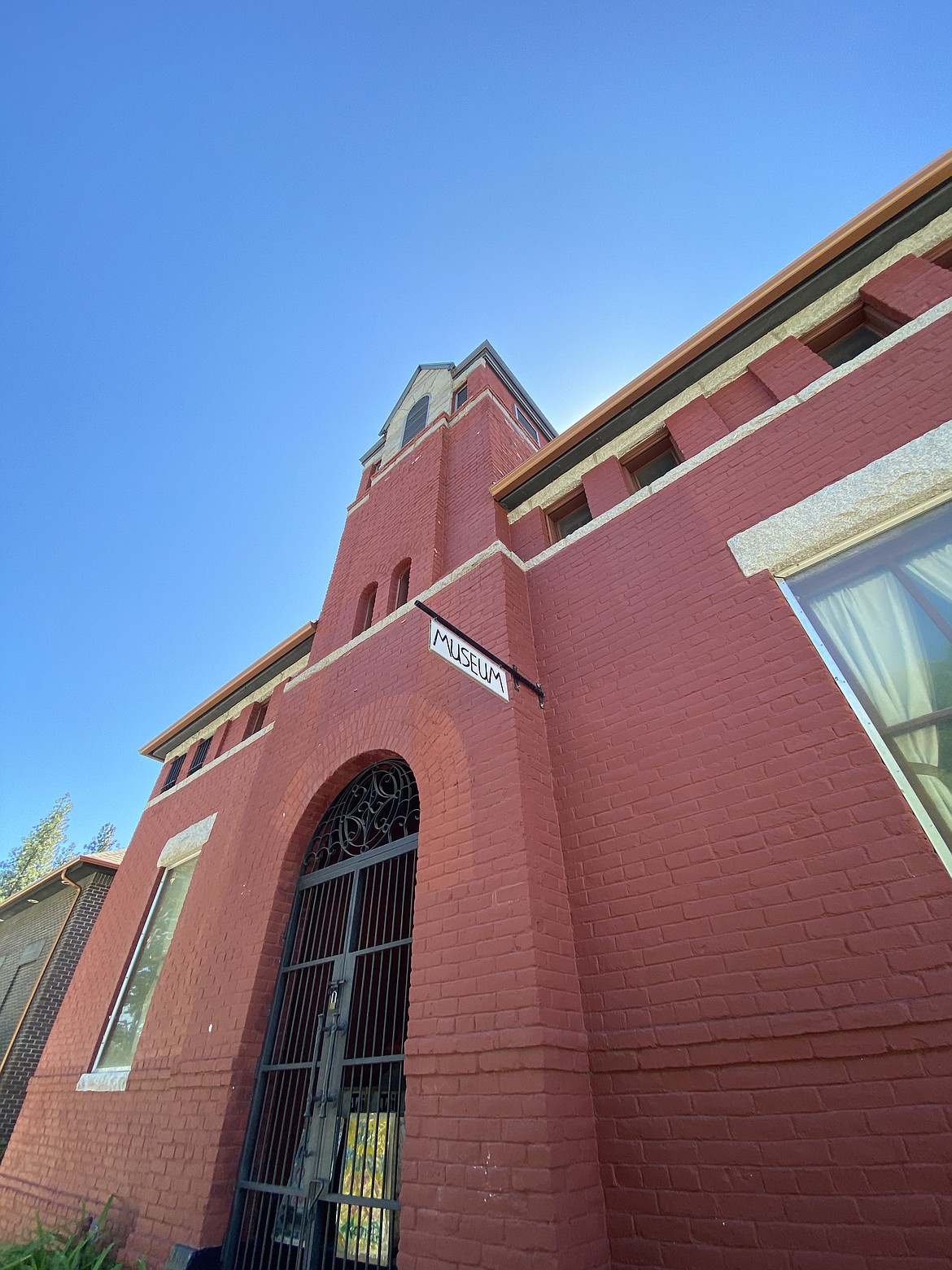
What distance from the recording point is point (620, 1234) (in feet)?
9.45

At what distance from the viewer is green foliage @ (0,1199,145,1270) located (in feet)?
15.3

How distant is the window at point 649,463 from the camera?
6129 mm

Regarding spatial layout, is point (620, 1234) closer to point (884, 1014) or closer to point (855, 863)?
point (884, 1014)

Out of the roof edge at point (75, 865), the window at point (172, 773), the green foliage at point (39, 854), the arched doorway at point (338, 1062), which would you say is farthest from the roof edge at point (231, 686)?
the green foliage at point (39, 854)

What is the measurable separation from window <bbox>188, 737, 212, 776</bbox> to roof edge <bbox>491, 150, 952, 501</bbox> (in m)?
6.90

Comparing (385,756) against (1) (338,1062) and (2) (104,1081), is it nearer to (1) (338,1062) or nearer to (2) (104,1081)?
(1) (338,1062)

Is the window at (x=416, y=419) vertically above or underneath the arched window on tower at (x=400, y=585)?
above

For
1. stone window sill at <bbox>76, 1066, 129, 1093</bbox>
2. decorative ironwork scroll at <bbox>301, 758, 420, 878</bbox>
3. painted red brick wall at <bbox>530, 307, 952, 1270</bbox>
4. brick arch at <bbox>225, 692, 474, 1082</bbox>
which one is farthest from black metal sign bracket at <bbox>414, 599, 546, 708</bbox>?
stone window sill at <bbox>76, 1066, 129, 1093</bbox>

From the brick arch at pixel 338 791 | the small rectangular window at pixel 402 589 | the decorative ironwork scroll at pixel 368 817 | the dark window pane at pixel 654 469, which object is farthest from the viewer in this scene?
the small rectangular window at pixel 402 589

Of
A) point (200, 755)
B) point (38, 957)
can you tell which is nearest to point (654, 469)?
point (200, 755)

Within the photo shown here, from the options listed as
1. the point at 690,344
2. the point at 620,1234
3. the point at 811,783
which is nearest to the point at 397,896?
the point at 620,1234

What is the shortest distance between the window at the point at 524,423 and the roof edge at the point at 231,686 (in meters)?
5.41

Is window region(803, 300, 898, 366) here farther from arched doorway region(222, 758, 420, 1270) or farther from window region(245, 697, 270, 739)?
window region(245, 697, 270, 739)

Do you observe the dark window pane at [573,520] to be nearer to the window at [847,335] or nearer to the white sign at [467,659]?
the window at [847,335]
